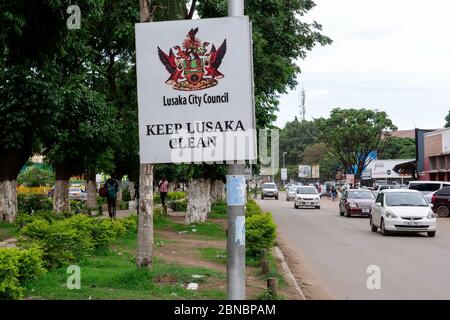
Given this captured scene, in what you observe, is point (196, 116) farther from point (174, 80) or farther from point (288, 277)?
point (288, 277)

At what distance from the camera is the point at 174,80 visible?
544 centimetres

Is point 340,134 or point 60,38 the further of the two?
point 340,134

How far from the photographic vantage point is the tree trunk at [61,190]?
23.0 metres

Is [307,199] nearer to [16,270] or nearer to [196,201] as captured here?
[196,201]

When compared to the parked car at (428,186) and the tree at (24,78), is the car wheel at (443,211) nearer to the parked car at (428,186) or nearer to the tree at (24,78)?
the parked car at (428,186)

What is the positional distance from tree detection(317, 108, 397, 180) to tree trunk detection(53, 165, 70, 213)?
41193mm

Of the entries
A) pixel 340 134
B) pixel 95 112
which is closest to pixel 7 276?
pixel 95 112

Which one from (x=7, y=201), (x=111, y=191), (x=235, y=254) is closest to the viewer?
(x=235, y=254)

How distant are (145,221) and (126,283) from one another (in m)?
1.27

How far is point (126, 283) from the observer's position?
9.14m

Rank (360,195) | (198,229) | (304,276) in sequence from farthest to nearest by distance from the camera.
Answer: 1. (360,195)
2. (198,229)
3. (304,276)

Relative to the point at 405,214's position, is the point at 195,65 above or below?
above

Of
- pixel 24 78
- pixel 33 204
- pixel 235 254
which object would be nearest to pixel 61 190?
pixel 33 204
